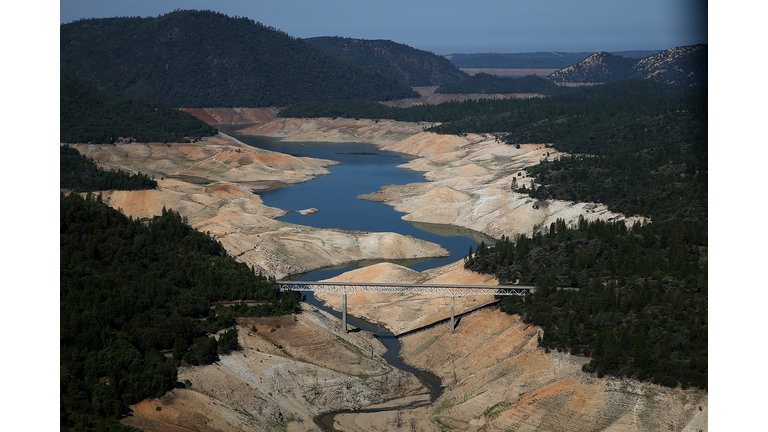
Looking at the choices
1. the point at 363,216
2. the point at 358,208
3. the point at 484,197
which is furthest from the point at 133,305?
the point at 484,197

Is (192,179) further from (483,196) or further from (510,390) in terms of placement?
(510,390)

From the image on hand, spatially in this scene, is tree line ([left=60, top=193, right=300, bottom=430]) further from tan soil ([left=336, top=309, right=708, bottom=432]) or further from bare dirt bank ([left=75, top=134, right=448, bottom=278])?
bare dirt bank ([left=75, top=134, right=448, bottom=278])

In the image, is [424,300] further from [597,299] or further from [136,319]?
[136,319]

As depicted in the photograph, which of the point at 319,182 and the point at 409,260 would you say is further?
the point at 319,182

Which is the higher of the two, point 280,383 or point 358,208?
point 358,208

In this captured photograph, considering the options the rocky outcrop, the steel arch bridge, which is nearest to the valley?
the steel arch bridge

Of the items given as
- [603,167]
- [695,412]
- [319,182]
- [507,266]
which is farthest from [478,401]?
[319,182]
